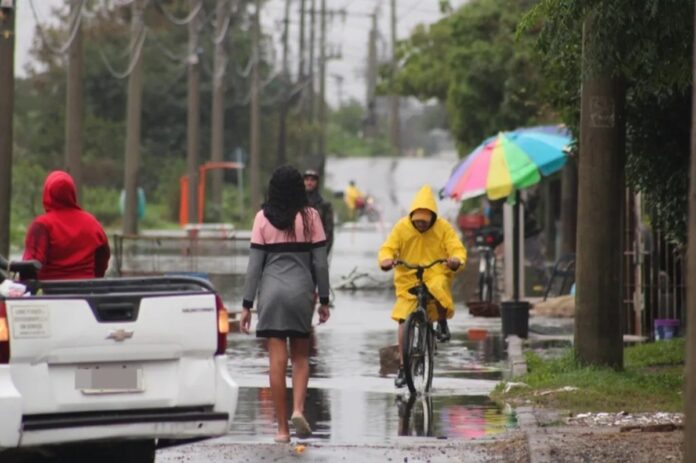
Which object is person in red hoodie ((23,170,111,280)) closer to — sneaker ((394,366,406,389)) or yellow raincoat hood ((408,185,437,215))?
yellow raincoat hood ((408,185,437,215))

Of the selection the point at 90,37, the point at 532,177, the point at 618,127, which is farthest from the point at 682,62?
the point at 90,37

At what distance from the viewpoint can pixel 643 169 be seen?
16.2 meters

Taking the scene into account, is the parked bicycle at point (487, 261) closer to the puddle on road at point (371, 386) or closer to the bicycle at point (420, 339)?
the puddle on road at point (371, 386)

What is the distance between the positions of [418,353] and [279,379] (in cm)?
321

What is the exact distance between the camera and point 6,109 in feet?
70.7

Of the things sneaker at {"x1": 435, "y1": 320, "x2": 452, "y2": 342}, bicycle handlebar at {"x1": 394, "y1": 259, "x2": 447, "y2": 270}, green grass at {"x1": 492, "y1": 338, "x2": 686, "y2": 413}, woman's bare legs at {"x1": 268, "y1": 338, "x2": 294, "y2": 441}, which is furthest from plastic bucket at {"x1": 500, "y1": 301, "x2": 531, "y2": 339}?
woman's bare legs at {"x1": 268, "y1": 338, "x2": 294, "y2": 441}

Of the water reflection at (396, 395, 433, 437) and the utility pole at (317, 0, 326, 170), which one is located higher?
the utility pole at (317, 0, 326, 170)

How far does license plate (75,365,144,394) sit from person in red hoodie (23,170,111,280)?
7.23 ft

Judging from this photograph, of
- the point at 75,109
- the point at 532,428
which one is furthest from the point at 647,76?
the point at 75,109

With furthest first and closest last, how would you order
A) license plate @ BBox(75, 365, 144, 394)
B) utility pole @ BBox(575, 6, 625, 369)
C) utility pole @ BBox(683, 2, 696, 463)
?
utility pole @ BBox(575, 6, 625, 369) → license plate @ BBox(75, 365, 144, 394) → utility pole @ BBox(683, 2, 696, 463)

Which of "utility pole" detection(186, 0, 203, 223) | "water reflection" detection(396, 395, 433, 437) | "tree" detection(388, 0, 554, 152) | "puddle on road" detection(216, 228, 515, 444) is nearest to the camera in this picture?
"water reflection" detection(396, 395, 433, 437)

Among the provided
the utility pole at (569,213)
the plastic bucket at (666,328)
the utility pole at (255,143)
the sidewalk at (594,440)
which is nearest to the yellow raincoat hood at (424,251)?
the sidewalk at (594,440)

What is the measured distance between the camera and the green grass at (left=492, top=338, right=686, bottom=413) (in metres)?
13.3

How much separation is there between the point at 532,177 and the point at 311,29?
222ft
